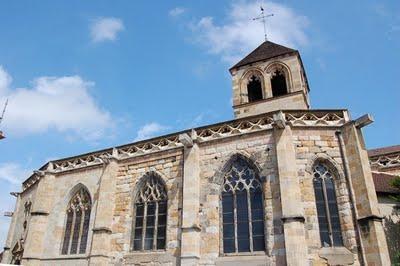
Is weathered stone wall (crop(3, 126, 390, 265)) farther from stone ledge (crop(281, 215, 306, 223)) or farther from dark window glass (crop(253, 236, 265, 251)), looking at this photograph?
dark window glass (crop(253, 236, 265, 251))

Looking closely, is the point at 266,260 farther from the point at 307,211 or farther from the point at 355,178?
the point at 355,178

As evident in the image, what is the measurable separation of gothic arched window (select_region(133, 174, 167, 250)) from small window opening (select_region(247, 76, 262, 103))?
811 centimetres

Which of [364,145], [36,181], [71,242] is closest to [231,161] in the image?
[364,145]

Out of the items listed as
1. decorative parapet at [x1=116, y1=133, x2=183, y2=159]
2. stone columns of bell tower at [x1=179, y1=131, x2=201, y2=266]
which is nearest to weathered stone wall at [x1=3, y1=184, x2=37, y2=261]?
decorative parapet at [x1=116, y1=133, x2=183, y2=159]

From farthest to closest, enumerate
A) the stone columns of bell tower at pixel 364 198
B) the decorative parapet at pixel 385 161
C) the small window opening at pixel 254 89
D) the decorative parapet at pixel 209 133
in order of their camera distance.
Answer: the small window opening at pixel 254 89, the decorative parapet at pixel 385 161, the decorative parapet at pixel 209 133, the stone columns of bell tower at pixel 364 198

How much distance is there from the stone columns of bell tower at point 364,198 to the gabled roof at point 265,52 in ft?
27.2

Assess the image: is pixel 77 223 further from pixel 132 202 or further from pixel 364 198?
pixel 364 198

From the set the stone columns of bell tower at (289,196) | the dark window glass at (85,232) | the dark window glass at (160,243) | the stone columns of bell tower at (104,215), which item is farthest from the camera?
the dark window glass at (85,232)

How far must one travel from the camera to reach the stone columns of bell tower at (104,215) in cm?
1188

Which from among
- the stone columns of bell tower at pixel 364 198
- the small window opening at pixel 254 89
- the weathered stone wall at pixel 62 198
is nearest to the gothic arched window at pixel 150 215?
the weathered stone wall at pixel 62 198

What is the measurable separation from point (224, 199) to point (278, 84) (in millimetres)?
9000

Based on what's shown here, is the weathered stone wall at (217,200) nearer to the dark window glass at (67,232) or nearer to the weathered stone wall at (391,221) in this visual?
the dark window glass at (67,232)

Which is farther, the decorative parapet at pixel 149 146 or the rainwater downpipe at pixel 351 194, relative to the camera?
the decorative parapet at pixel 149 146

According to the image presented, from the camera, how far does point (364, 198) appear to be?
385 inches
